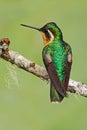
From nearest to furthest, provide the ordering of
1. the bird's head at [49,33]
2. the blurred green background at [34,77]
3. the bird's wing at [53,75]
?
the bird's wing at [53,75], the bird's head at [49,33], the blurred green background at [34,77]

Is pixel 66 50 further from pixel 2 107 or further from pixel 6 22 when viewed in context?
pixel 6 22

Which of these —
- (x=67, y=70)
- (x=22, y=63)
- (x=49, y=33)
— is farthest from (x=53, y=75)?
(x=49, y=33)

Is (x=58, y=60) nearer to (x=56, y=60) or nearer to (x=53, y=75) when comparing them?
(x=56, y=60)

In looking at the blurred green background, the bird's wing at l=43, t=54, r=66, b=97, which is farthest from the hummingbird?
the blurred green background

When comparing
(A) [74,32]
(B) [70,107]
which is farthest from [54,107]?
(A) [74,32]

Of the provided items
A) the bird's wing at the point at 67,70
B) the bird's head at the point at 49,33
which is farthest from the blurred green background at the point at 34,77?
the bird's wing at the point at 67,70

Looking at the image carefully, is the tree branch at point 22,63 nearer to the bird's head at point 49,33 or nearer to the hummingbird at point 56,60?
the hummingbird at point 56,60
